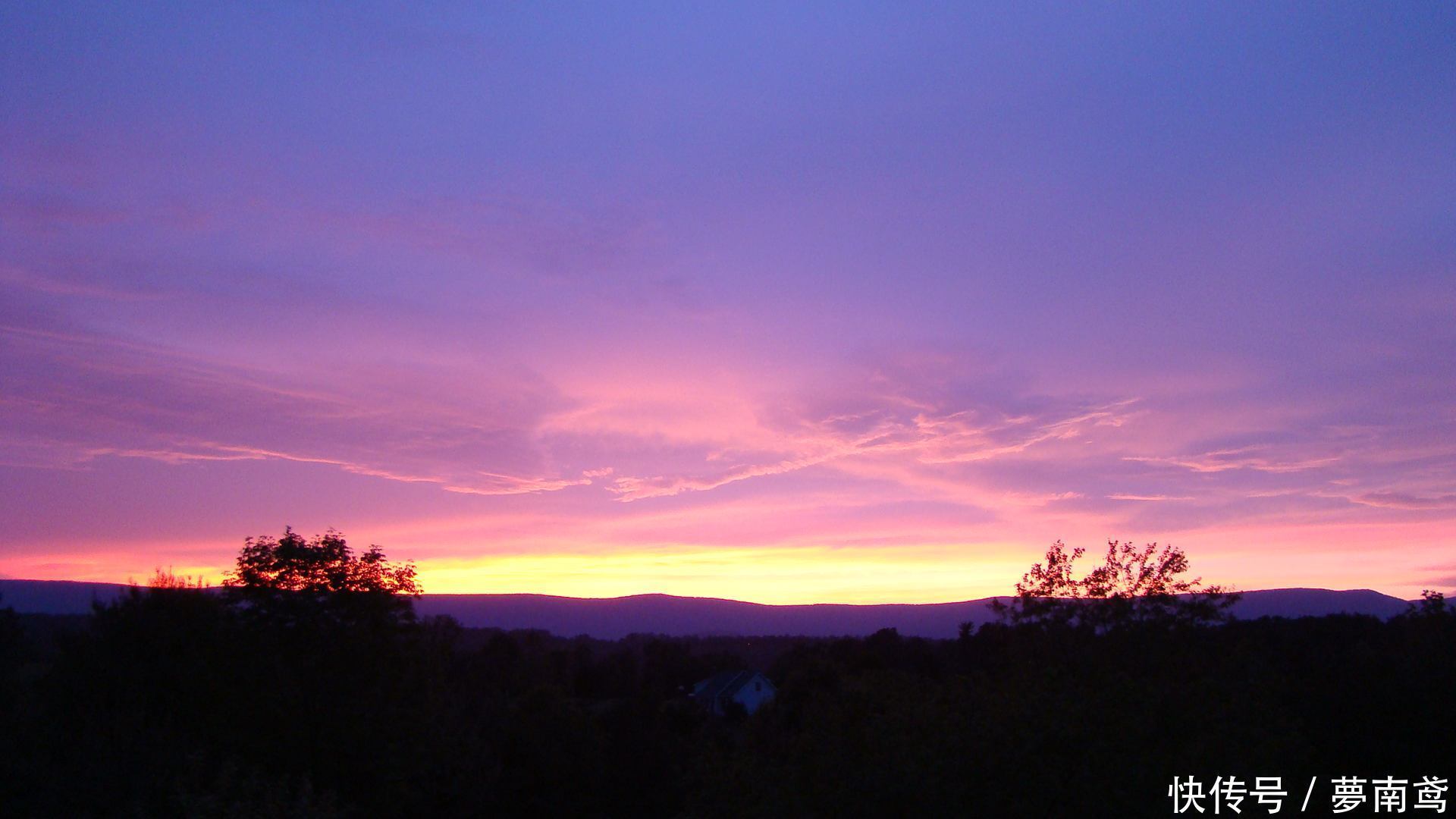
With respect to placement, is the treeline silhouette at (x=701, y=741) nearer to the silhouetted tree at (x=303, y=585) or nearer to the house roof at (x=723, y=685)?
the silhouetted tree at (x=303, y=585)

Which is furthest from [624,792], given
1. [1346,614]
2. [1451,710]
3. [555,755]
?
[1346,614]

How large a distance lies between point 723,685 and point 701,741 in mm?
26344

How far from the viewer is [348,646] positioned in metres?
28.0

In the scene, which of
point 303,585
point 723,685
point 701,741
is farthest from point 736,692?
point 303,585

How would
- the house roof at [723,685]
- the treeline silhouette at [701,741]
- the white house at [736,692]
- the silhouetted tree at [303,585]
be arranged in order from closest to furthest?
the treeline silhouette at [701,741] < the silhouetted tree at [303,585] < the white house at [736,692] < the house roof at [723,685]

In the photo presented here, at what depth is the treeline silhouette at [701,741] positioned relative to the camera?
13.6 meters

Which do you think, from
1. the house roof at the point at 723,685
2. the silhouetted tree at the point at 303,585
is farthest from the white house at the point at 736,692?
the silhouetted tree at the point at 303,585

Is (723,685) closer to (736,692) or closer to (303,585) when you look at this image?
(736,692)

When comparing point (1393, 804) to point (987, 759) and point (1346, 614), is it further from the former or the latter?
point (1346, 614)

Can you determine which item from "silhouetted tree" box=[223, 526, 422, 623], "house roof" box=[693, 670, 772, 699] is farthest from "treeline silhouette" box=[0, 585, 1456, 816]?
"house roof" box=[693, 670, 772, 699]

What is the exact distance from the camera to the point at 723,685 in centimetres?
6831

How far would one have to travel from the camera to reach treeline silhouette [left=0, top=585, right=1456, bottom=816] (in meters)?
13.6

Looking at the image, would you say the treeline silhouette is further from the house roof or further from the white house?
the house roof

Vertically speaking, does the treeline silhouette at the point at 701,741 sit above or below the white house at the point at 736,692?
above
